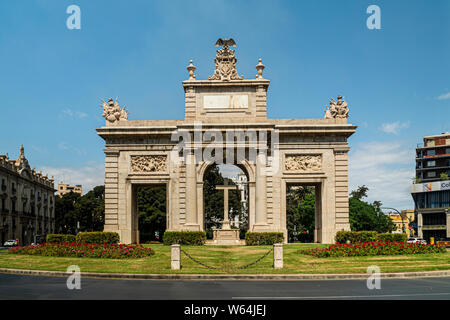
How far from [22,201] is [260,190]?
172 feet

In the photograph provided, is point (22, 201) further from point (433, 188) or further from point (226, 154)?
point (433, 188)

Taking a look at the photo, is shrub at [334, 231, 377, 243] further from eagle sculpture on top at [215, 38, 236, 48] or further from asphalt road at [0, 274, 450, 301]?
eagle sculpture on top at [215, 38, 236, 48]

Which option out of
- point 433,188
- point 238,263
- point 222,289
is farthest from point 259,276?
point 433,188

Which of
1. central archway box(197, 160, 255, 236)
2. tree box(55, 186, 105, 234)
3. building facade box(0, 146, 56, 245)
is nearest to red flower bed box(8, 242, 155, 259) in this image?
central archway box(197, 160, 255, 236)

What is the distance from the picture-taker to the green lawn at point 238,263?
21.7 metres

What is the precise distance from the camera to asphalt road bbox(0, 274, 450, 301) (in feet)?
46.2

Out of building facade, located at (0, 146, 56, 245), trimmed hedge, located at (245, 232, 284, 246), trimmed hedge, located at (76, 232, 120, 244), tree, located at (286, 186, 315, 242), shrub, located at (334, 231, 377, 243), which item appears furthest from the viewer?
building facade, located at (0, 146, 56, 245)

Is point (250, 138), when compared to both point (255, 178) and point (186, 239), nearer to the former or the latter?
point (255, 178)

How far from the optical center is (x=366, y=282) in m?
18.3

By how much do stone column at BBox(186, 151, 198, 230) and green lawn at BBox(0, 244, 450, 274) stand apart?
10114mm

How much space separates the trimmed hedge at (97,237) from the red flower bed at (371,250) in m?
16.5

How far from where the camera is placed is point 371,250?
27.0 m

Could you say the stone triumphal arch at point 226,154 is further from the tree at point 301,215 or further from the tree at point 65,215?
the tree at point 65,215
